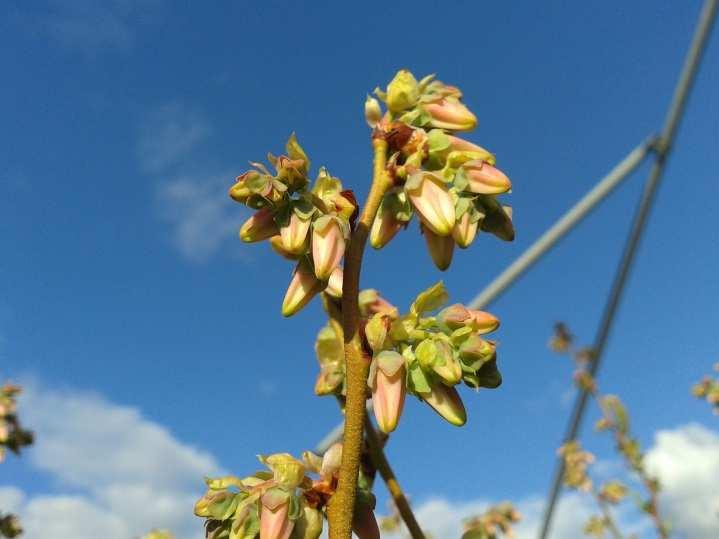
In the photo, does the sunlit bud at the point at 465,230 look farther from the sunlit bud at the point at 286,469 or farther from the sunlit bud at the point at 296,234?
the sunlit bud at the point at 286,469

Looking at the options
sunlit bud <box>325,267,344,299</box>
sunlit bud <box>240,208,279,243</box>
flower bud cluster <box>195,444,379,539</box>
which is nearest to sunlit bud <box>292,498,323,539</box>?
flower bud cluster <box>195,444,379,539</box>

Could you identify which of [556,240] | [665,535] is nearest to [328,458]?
[665,535]

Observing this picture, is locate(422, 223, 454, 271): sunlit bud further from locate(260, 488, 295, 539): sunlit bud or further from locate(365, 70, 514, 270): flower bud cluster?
locate(260, 488, 295, 539): sunlit bud

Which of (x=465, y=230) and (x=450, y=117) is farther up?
(x=450, y=117)

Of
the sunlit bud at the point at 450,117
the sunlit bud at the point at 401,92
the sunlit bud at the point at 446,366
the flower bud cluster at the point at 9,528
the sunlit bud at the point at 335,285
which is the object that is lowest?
the sunlit bud at the point at 446,366

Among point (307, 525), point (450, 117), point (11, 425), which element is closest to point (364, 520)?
point (307, 525)

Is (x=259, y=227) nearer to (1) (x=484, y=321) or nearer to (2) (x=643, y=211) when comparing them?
(1) (x=484, y=321)

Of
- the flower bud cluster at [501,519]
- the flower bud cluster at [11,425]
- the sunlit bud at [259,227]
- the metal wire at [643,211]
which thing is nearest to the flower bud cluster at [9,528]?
the flower bud cluster at [11,425]
